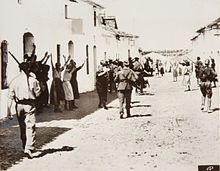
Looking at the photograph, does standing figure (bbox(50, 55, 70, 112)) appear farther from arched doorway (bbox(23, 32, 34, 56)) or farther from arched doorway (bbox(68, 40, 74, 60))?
arched doorway (bbox(23, 32, 34, 56))

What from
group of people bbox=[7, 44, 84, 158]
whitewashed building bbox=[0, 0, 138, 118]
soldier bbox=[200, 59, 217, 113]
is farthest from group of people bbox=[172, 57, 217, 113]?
group of people bbox=[7, 44, 84, 158]

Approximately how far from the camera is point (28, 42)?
85.4 inches

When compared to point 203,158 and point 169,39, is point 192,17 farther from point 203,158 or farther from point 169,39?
point 203,158

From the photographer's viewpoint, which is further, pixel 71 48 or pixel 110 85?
pixel 110 85

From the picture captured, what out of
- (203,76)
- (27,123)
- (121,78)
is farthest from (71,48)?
(203,76)

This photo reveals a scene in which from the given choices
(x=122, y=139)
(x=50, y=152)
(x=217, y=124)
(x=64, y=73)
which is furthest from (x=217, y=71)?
(x=50, y=152)

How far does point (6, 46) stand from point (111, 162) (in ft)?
2.47

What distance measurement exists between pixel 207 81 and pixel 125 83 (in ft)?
1.44

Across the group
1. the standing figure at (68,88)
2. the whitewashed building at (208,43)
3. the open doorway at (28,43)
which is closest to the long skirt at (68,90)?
the standing figure at (68,88)

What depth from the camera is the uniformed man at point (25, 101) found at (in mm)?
2078

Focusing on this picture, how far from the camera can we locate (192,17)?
2.36m

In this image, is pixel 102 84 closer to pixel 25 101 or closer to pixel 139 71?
pixel 139 71

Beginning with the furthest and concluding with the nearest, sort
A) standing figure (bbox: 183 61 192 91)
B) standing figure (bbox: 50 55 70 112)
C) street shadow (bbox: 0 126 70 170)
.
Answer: standing figure (bbox: 183 61 192 91), standing figure (bbox: 50 55 70 112), street shadow (bbox: 0 126 70 170)

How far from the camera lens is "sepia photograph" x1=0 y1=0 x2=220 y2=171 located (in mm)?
2092
